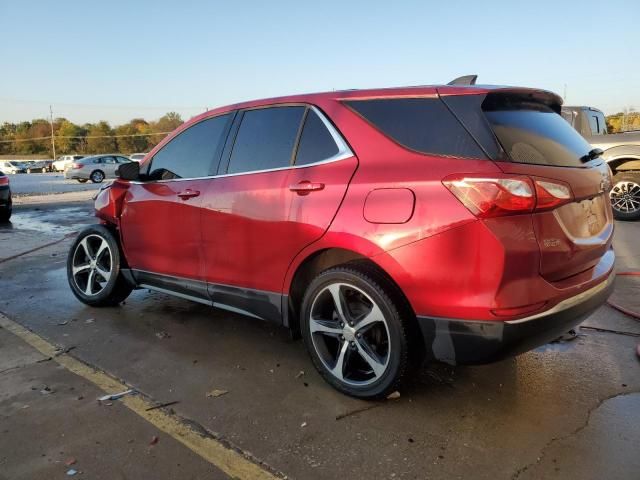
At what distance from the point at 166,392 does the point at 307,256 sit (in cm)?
121

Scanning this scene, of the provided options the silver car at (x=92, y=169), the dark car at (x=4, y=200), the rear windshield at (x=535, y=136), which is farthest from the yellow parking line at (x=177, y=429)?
the silver car at (x=92, y=169)

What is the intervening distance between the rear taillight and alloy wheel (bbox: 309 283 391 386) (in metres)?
0.77

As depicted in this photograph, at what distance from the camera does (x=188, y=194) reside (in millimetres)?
3863

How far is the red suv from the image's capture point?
2.42m

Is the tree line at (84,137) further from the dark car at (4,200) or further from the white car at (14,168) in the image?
the dark car at (4,200)

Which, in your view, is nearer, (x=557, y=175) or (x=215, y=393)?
(x=557, y=175)

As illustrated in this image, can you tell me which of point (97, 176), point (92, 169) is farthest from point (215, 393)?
point (97, 176)

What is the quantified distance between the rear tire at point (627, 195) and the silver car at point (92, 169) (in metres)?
26.3

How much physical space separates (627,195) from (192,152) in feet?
26.9

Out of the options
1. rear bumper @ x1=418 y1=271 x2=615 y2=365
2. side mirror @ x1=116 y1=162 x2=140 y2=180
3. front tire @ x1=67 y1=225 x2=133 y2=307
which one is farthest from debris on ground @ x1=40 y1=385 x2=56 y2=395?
rear bumper @ x1=418 y1=271 x2=615 y2=365

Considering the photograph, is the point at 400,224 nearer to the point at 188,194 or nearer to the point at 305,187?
the point at 305,187

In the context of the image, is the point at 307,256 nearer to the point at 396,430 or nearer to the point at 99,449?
the point at 396,430

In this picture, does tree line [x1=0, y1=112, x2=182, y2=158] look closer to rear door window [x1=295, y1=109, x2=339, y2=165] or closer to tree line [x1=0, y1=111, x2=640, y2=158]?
tree line [x1=0, y1=111, x2=640, y2=158]

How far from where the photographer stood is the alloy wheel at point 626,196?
29.5 ft
